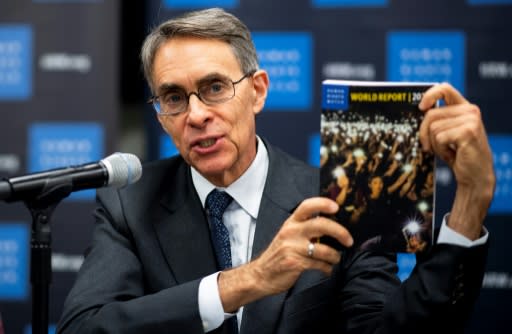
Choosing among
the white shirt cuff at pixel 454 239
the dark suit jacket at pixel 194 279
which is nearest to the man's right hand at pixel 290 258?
the dark suit jacket at pixel 194 279

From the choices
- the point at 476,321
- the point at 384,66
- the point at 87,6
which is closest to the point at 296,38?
the point at 384,66

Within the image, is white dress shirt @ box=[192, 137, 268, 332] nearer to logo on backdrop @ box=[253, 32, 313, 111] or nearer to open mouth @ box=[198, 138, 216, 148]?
open mouth @ box=[198, 138, 216, 148]

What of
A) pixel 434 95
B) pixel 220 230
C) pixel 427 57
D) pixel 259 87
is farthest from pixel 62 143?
pixel 434 95

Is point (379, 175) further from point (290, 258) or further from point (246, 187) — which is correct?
point (246, 187)

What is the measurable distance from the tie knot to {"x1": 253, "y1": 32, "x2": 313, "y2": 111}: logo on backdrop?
135 cm

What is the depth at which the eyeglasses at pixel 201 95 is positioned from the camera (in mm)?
2303

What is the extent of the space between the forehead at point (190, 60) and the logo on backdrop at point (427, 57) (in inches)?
57.6

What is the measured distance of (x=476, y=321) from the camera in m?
3.58

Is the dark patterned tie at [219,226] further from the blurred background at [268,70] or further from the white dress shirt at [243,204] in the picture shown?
the blurred background at [268,70]

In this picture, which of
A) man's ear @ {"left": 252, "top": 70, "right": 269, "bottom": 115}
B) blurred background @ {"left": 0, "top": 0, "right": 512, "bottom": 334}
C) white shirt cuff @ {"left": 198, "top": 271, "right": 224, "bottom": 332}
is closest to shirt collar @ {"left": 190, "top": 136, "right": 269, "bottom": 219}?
man's ear @ {"left": 252, "top": 70, "right": 269, "bottom": 115}

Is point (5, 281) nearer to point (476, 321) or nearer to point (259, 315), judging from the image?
point (259, 315)

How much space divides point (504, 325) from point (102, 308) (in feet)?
7.48

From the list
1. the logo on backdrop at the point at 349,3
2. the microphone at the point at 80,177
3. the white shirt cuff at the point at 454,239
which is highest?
the logo on backdrop at the point at 349,3

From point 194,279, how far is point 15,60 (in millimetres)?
2050
